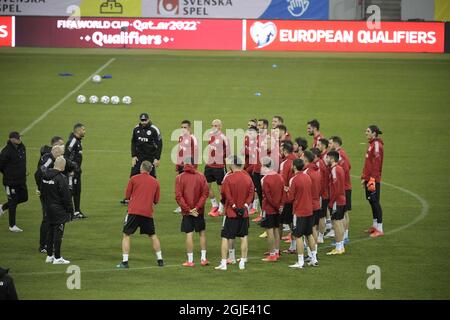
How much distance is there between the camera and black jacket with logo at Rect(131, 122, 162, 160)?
2586 cm

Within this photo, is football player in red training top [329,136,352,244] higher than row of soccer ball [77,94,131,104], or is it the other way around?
row of soccer ball [77,94,131,104]

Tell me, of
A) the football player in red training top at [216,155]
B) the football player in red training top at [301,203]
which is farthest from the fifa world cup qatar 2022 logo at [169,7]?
the football player in red training top at [301,203]

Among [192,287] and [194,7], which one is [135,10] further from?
[192,287]

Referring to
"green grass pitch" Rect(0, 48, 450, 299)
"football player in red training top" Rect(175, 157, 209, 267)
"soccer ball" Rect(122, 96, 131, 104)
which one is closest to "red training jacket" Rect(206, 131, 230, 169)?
"green grass pitch" Rect(0, 48, 450, 299)

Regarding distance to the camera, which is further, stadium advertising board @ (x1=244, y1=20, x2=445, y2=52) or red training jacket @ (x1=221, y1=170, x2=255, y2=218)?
stadium advertising board @ (x1=244, y1=20, x2=445, y2=52)

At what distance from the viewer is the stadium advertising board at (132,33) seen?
2047 inches

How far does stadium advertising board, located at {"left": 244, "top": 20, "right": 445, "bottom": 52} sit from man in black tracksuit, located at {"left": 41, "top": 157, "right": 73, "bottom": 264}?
3286cm

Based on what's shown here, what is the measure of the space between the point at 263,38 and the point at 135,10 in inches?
285

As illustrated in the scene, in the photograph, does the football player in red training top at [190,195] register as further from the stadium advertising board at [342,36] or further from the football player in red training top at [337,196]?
the stadium advertising board at [342,36]

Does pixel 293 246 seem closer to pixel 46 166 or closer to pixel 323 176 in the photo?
pixel 323 176

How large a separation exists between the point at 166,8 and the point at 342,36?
32.1 ft

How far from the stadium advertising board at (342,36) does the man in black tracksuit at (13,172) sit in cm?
3003

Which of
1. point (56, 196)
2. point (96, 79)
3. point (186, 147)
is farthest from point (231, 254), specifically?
point (96, 79)

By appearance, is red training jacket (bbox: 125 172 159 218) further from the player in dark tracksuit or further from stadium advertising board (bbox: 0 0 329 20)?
stadium advertising board (bbox: 0 0 329 20)
